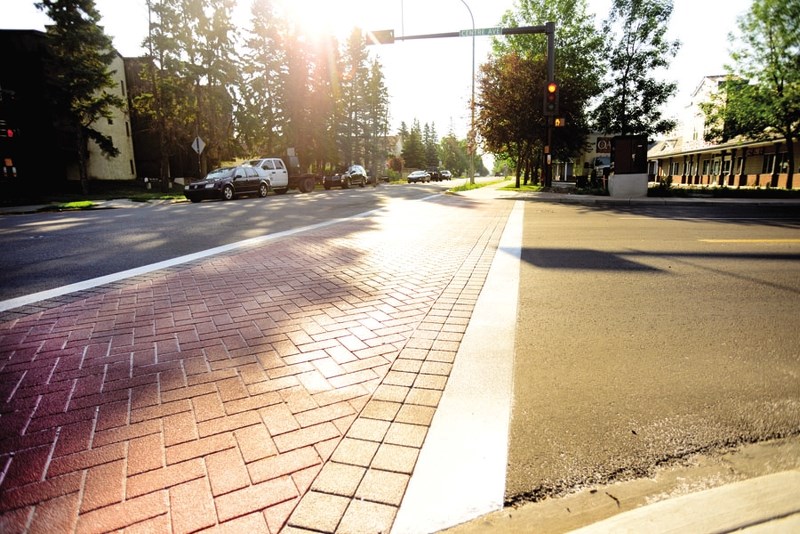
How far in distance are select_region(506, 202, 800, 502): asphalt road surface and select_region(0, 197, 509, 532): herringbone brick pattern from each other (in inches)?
23.6

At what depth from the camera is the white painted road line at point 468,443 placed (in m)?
1.71

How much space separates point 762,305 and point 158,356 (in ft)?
17.2

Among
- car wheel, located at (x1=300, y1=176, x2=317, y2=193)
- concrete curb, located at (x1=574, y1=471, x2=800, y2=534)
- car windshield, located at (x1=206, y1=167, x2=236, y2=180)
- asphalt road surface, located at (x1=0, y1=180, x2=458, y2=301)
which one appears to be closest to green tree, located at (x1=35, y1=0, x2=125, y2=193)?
car windshield, located at (x1=206, y1=167, x2=236, y2=180)

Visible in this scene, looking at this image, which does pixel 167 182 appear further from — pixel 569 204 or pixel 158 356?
pixel 158 356

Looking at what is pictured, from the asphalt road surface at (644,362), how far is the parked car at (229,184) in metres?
18.5

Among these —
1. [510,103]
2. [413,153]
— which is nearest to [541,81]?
[510,103]

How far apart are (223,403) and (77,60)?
101 feet

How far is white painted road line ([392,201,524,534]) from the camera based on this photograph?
5.60 ft

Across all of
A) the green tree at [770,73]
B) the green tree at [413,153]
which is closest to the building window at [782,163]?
the green tree at [770,73]

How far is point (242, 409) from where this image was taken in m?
2.44

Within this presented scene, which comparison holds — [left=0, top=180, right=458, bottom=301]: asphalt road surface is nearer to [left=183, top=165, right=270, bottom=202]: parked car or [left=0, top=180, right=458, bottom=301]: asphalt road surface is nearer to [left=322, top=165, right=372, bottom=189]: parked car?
[left=183, top=165, right=270, bottom=202]: parked car

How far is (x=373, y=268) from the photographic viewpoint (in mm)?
5977

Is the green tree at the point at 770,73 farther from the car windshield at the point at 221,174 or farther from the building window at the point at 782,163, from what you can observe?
the car windshield at the point at 221,174

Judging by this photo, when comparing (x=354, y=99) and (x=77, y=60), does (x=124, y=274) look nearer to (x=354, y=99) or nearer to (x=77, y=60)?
(x=77, y=60)
